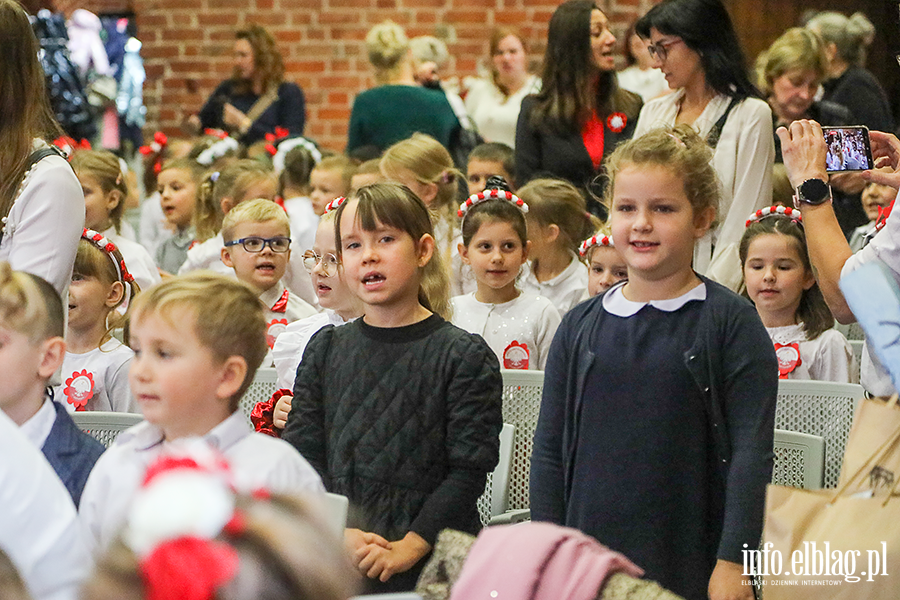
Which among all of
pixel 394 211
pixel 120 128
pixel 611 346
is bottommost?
pixel 120 128

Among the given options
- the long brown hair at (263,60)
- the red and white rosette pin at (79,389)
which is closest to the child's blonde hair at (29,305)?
the red and white rosette pin at (79,389)

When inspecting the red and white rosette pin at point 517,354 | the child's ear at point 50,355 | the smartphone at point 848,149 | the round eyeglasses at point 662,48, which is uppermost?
the round eyeglasses at point 662,48

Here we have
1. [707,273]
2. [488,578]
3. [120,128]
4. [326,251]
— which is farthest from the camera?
[120,128]

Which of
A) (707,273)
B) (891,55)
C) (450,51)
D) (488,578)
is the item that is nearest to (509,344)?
(707,273)

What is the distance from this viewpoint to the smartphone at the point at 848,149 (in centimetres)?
249

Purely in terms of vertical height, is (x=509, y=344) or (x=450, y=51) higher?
(x=450, y=51)

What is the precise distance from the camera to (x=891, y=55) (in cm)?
754

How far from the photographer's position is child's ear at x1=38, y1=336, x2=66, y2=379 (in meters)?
2.11

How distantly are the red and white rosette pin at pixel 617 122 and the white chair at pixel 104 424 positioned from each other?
2398 mm

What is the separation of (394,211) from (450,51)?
5240 millimetres

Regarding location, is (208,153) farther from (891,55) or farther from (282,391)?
(891,55)

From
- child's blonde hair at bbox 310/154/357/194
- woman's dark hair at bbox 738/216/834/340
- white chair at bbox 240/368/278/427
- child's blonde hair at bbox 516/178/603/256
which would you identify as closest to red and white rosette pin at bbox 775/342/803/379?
woman's dark hair at bbox 738/216/834/340

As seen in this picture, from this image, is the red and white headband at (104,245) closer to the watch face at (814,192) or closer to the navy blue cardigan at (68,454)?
the navy blue cardigan at (68,454)

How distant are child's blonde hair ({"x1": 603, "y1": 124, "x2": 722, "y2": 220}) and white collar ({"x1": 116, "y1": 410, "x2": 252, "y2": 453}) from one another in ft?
3.02
